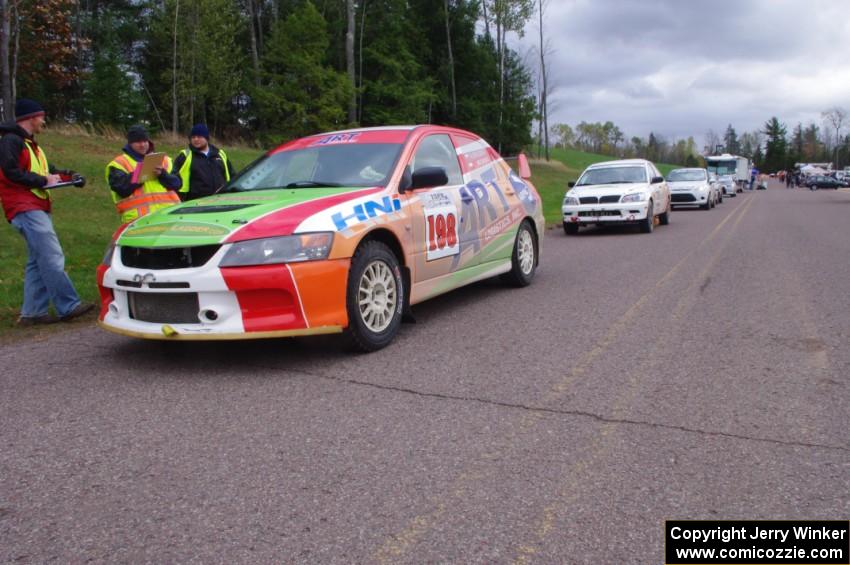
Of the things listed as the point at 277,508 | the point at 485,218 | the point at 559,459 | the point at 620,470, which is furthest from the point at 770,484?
the point at 485,218

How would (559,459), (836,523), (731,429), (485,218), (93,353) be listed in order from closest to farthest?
(836,523)
(559,459)
(731,429)
(93,353)
(485,218)

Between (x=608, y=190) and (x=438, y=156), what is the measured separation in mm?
9322

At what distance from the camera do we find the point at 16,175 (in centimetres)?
568

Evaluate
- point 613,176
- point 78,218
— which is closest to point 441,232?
point 78,218

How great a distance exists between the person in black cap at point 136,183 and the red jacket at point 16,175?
667 millimetres

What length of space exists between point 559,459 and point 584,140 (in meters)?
159

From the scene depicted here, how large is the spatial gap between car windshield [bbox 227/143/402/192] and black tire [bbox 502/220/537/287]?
7.43 ft

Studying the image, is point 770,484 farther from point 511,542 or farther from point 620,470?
point 511,542

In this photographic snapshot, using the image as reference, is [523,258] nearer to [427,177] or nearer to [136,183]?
[427,177]

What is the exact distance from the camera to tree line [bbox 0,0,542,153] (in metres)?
31.9

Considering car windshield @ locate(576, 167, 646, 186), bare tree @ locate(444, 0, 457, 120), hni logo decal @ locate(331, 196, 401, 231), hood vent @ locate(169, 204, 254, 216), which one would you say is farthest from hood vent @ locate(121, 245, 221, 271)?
bare tree @ locate(444, 0, 457, 120)

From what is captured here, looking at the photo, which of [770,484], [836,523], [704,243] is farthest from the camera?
[704,243]

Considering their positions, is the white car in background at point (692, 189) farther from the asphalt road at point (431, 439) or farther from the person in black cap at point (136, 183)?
the person in black cap at point (136, 183)

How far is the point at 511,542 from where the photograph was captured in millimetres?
2432
